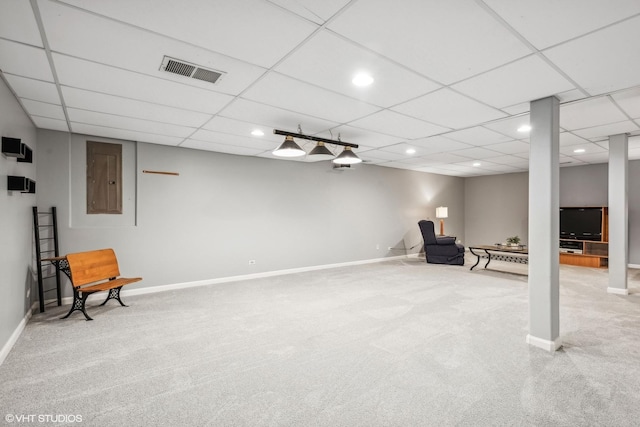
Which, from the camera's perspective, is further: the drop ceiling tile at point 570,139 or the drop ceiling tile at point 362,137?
the drop ceiling tile at point 570,139

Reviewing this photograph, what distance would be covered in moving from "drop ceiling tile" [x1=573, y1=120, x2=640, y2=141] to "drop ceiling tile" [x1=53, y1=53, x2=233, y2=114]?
17.1 feet

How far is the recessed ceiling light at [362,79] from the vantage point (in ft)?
9.16

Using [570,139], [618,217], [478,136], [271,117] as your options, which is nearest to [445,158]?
[478,136]

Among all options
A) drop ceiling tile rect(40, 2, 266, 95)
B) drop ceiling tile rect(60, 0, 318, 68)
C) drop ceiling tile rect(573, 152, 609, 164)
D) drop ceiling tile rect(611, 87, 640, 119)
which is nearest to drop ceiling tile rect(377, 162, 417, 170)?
drop ceiling tile rect(573, 152, 609, 164)

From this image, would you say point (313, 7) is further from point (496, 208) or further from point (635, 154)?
point (496, 208)

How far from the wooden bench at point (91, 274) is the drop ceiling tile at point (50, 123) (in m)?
1.82

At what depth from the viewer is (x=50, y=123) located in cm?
429

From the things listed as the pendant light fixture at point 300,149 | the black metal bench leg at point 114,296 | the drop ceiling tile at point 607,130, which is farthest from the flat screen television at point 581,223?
the black metal bench leg at point 114,296

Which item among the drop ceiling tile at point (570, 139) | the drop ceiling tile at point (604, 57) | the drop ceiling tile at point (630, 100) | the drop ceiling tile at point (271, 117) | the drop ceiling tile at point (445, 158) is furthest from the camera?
the drop ceiling tile at point (445, 158)

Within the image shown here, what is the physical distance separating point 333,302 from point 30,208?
4.39 m

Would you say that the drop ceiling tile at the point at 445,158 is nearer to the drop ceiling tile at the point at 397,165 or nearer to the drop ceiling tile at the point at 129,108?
the drop ceiling tile at the point at 397,165

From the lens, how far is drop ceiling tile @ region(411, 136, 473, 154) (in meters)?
5.31

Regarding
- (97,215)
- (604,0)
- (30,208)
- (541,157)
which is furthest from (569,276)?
(30,208)

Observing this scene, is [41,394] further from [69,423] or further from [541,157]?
[541,157]
